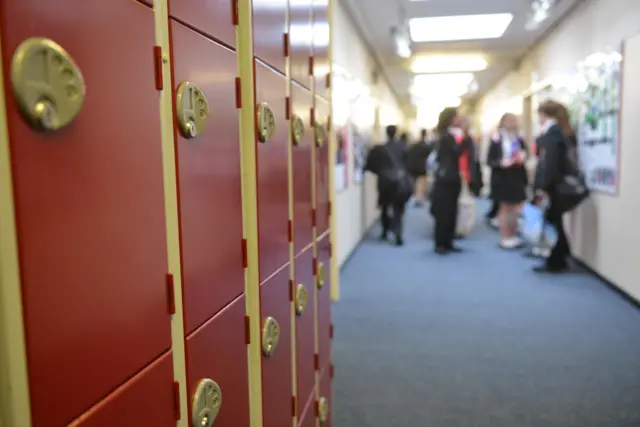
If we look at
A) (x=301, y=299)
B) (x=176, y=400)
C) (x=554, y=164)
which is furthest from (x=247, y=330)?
(x=554, y=164)

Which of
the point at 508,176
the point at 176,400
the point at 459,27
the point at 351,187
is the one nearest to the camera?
the point at 176,400

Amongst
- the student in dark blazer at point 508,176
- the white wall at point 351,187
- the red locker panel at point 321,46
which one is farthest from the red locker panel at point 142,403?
the student in dark blazer at point 508,176

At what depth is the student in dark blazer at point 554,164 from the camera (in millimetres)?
4762

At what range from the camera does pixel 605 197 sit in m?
4.68

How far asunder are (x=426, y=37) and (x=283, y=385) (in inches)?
262

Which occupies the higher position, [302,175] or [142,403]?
[302,175]

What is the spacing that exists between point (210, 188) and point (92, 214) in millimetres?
403

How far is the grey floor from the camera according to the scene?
2.51 metres

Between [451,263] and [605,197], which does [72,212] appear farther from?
[451,263]

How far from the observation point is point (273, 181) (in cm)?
152

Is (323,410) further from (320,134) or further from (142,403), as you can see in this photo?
(142,403)

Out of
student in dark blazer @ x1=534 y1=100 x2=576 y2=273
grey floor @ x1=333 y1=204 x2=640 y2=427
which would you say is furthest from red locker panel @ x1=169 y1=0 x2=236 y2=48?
student in dark blazer @ x1=534 y1=100 x2=576 y2=273

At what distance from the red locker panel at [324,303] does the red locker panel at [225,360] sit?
79cm

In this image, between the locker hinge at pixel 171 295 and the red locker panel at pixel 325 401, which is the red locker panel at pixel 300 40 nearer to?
the locker hinge at pixel 171 295
